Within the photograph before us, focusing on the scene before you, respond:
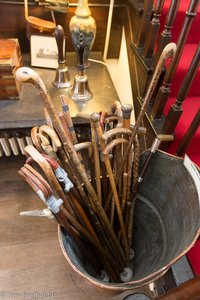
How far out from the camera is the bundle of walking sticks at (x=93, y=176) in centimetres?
62

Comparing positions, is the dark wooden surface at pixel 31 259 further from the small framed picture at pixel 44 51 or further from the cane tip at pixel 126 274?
the small framed picture at pixel 44 51

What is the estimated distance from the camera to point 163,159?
81cm

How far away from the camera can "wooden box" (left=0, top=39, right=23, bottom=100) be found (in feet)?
3.66

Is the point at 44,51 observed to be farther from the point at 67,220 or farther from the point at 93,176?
the point at 67,220

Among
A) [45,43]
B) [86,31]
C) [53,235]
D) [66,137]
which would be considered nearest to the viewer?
[66,137]

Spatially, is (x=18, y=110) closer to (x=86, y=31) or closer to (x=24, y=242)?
(x=86, y=31)

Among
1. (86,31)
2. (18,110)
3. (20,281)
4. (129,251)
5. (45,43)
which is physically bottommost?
(20,281)

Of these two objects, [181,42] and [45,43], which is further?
[45,43]

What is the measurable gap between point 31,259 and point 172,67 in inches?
46.7

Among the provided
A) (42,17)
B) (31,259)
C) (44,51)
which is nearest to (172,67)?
(44,51)

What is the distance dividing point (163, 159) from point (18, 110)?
77cm

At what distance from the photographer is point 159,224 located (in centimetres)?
88

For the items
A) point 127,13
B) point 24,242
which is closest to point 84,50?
point 127,13

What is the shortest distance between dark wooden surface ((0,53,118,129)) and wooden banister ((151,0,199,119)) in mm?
316
